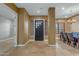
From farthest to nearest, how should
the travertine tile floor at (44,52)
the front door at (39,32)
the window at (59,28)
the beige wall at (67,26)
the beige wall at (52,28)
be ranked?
the window at (59,28) → the beige wall at (67,26) → the front door at (39,32) → the beige wall at (52,28) → the travertine tile floor at (44,52)

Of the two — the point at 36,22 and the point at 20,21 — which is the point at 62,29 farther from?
the point at 20,21

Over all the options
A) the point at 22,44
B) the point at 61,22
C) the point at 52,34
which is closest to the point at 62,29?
the point at 61,22

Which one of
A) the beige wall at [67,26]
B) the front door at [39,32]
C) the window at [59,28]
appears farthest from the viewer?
the window at [59,28]

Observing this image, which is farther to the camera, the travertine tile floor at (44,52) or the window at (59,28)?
the window at (59,28)

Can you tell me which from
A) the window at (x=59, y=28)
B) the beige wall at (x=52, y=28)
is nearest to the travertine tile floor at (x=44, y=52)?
the beige wall at (x=52, y=28)

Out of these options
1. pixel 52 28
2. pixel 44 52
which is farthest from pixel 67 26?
pixel 44 52

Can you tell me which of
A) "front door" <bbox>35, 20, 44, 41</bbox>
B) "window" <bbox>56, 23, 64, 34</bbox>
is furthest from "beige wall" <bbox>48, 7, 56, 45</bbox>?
"window" <bbox>56, 23, 64, 34</bbox>

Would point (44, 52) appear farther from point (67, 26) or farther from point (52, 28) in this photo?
point (67, 26)

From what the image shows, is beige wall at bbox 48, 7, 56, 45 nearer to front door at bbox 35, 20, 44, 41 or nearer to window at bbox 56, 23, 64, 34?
front door at bbox 35, 20, 44, 41

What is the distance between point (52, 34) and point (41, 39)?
4.57 meters

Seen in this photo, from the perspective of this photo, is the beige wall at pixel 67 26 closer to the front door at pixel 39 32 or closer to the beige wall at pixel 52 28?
the front door at pixel 39 32

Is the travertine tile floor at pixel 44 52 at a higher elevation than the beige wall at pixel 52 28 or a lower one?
lower

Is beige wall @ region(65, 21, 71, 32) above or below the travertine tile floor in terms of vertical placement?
above

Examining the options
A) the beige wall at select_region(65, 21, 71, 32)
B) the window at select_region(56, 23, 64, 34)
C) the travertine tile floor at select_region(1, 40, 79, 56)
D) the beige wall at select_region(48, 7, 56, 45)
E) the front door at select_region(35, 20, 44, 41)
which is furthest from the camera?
the window at select_region(56, 23, 64, 34)
